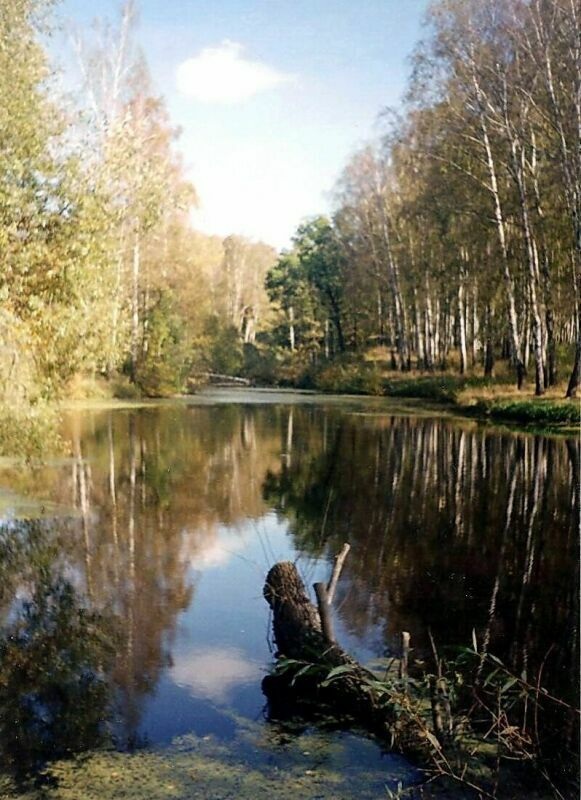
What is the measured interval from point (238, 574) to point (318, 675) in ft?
8.71

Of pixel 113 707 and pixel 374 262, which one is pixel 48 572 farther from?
pixel 374 262

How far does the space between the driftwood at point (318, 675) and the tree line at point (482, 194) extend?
37.6 feet

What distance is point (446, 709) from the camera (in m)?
3.79

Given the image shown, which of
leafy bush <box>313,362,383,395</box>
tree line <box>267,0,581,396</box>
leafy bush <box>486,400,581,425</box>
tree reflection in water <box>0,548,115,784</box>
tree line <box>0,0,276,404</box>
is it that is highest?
tree line <box>267,0,581,396</box>

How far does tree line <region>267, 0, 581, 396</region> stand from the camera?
1780cm

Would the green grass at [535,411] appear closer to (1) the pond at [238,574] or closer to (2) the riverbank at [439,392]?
(2) the riverbank at [439,392]

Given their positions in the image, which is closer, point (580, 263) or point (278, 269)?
point (580, 263)

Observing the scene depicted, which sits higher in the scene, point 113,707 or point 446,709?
point 446,709

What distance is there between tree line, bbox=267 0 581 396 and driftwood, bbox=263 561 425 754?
37.6 feet

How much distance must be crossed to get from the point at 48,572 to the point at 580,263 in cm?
1419

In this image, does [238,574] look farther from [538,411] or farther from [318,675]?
[538,411]

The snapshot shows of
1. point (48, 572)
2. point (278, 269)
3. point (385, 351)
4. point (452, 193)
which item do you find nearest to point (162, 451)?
point (48, 572)

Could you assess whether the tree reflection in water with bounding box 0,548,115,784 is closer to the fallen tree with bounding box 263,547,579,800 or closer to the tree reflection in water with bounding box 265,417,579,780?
the fallen tree with bounding box 263,547,579,800

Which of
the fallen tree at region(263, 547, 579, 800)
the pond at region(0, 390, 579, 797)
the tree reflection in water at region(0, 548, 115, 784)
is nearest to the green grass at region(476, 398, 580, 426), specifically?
the pond at region(0, 390, 579, 797)
